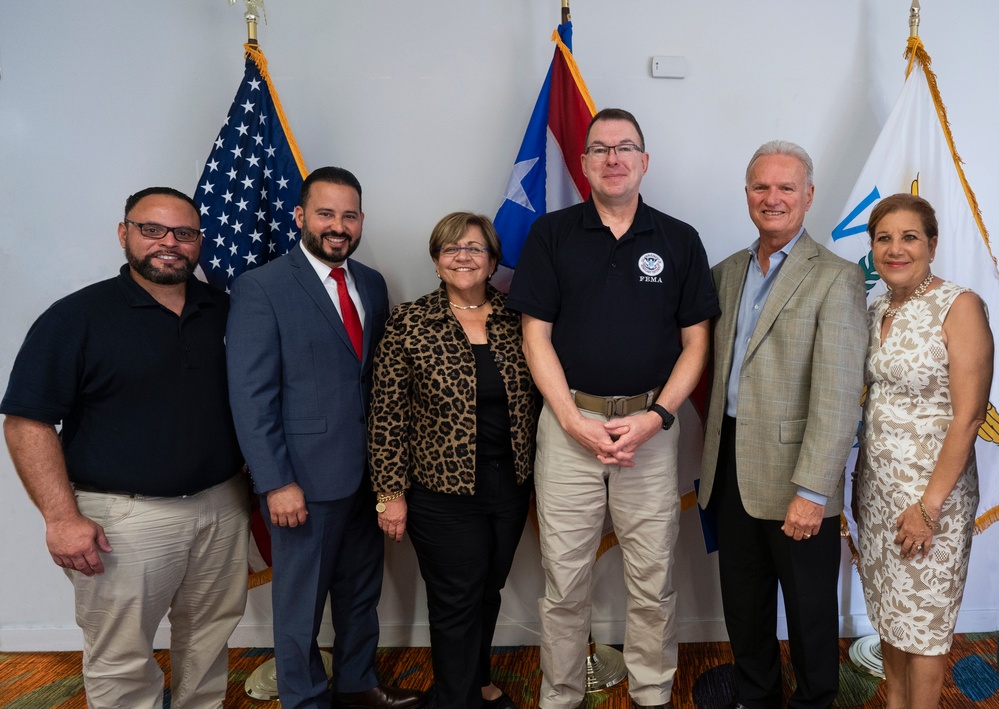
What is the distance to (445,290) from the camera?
2137mm

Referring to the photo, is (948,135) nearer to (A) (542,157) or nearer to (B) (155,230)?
(A) (542,157)

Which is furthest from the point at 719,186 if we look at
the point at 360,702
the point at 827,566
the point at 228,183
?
the point at 360,702

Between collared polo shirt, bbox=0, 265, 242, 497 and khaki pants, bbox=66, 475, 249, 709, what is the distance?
0.31 ft

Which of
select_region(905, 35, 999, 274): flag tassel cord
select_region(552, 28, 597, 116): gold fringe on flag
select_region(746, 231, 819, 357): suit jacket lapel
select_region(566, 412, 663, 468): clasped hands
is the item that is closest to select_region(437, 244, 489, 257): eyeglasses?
select_region(566, 412, 663, 468): clasped hands

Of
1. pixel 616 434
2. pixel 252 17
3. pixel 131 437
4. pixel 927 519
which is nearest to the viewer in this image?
pixel 927 519

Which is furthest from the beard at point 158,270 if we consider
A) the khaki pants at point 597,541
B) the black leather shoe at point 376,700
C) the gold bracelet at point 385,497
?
the black leather shoe at point 376,700

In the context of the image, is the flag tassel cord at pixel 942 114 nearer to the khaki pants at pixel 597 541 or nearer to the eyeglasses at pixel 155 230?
the khaki pants at pixel 597 541

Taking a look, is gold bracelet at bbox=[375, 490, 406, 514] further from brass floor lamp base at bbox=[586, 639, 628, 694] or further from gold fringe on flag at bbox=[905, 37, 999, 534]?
gold fringe on flag at bbox=[905, 37, 999, 534]

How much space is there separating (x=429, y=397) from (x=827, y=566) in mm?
1379

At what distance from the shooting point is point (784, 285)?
1.92 metres

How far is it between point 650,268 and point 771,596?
3.98 ft

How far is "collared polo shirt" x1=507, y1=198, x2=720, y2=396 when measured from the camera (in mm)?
1984

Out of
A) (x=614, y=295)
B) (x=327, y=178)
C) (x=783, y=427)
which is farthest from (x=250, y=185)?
(x=783, y=427)

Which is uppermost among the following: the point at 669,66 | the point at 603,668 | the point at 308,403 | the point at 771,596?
the point at 669,66
